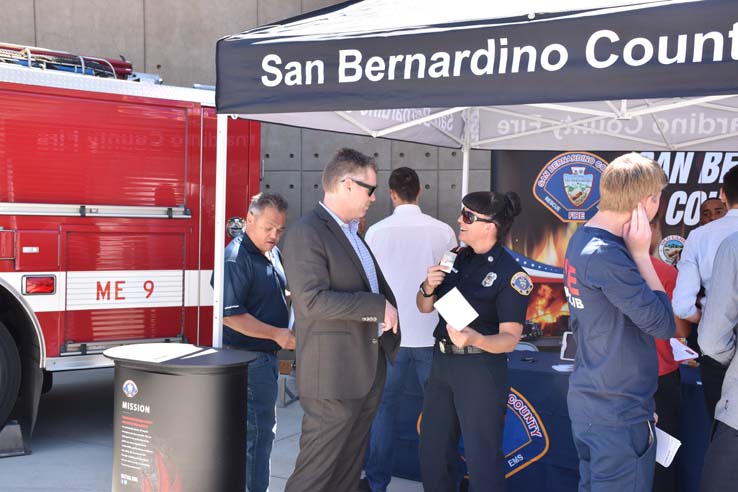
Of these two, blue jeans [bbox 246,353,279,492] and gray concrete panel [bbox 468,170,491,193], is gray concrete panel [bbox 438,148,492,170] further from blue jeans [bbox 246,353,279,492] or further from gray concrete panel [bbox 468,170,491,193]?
blue jeans [bbox 246,353,279,492]

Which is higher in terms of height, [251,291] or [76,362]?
[251,291]

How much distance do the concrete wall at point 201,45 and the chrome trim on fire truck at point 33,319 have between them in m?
5.33

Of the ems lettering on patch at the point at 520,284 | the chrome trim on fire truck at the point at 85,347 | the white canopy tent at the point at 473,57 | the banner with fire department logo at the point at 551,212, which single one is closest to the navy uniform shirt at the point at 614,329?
the white canopy tent at the point at 473,57

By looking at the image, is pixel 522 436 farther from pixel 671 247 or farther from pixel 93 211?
pixel 671 247

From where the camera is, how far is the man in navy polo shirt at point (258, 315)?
4.11m

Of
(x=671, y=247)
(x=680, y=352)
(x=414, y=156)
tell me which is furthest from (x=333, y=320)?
(x=414, y=156)

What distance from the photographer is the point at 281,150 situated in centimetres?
1099

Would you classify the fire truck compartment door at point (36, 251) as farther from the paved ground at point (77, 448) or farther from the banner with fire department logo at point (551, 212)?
the banner with fire department logo at point (551, 212)

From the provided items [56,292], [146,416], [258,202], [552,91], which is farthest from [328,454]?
[56,292]

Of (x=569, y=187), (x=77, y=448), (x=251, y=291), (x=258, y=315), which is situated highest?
(x=569, y=187)

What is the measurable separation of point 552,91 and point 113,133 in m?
3.90

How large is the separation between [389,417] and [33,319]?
2.64 meters

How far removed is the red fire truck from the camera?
225 inches

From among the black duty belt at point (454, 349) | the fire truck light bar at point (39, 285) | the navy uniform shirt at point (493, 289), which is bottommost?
the black duty belt at point (454, 349)
